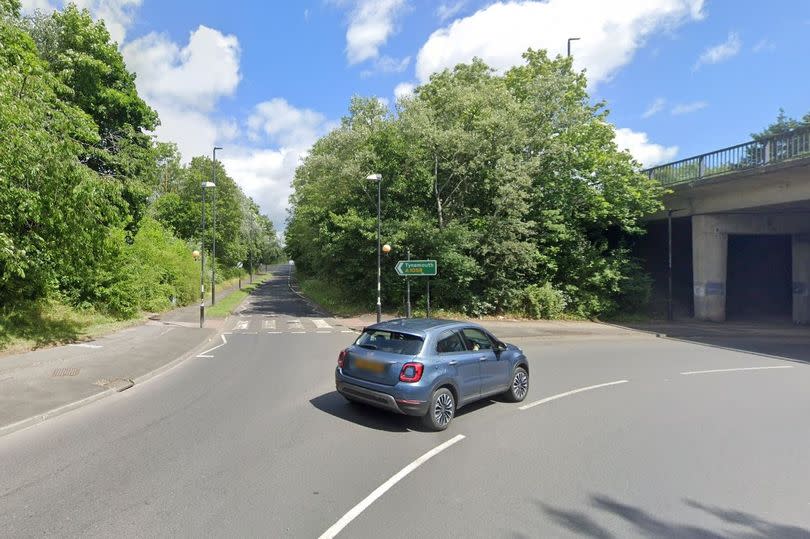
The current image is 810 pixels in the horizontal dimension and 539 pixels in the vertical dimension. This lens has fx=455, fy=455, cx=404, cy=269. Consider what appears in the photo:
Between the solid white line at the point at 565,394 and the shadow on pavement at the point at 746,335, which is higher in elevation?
the solid white line at the point at 565,394

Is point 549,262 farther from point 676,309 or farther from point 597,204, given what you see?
point 676,309

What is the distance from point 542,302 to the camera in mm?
23984

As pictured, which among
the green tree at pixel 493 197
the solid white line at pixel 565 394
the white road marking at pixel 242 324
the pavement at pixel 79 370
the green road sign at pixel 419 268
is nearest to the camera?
the pavement at pixel 79 370

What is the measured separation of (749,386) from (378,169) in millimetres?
18521

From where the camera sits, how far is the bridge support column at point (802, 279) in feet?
81.6

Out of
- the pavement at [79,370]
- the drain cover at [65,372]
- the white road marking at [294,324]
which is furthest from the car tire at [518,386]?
the white road marking at [294,324]

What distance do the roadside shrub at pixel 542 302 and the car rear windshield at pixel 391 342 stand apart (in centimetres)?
1834

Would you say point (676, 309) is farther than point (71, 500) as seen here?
Yes

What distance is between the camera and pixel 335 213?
2577 cm

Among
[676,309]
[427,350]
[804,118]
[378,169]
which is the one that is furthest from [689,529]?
[804,118]

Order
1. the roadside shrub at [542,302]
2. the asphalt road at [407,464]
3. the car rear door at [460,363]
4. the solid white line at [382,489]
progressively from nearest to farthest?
1. the solid white line at [382,489]
2. the asphalt road at [407,464]
3. the car rear door at [460,363]
4. the roadside shrub at [542,302]

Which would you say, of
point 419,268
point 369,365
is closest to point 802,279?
point 419,268

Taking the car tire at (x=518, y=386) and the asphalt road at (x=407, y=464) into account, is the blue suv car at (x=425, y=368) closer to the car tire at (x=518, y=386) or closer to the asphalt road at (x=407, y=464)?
the car tire at (x=518, y=386)

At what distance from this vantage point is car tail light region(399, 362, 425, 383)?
595 centimetres
